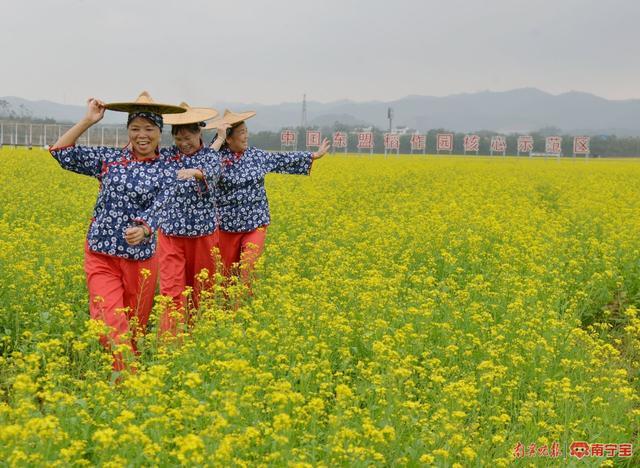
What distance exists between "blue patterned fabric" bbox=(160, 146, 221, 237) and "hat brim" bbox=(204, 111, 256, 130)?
0.52 metres

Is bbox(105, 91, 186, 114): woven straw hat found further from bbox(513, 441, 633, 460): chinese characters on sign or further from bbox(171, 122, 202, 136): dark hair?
bbox(513, 441, 633, 460): chinese characters on sign

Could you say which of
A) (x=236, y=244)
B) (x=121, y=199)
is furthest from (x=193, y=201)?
(x=121, y=199)

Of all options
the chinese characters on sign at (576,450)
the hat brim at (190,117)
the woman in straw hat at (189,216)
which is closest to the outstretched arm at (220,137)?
the woman in straw hat at (189,216)

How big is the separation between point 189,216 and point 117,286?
1.19 meters

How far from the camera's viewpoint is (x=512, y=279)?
6.78 meters

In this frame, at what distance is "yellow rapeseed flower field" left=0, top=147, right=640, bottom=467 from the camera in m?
3.38

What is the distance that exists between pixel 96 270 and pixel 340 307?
180cm

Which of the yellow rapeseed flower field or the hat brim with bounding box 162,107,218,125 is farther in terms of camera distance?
the hat brim with bounding box 162,107,218,125

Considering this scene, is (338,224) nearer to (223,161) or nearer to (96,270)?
(223,161)

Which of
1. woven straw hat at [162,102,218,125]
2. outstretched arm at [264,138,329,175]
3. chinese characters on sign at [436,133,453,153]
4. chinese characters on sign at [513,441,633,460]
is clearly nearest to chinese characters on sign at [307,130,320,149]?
chinese characters on sign at [436,133,453,153]

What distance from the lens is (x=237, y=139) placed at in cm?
706

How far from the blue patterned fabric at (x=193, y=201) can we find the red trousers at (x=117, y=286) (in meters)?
0.74

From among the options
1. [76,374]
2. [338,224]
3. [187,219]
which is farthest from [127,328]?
[338,224]

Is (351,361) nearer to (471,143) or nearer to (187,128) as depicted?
(187,128)
